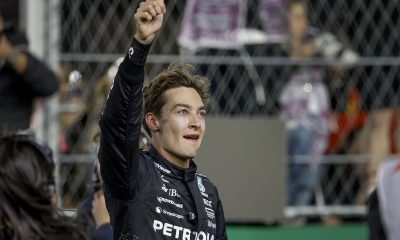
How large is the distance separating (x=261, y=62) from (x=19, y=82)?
2.09 meters

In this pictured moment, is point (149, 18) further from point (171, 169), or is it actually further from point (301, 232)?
point (301, 232)

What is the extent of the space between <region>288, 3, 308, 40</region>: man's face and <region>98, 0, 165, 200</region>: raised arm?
4.71 metres

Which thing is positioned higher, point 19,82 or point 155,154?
point 19,82

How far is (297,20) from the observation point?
29.8 feet

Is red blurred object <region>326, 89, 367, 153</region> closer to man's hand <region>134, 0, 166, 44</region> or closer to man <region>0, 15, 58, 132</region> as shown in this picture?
man <region>0, 15, 58, 132</region>

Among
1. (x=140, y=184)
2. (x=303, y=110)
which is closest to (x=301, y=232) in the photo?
(x=303, y=110)

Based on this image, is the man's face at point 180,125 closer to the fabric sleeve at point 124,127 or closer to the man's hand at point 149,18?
the fabric sleeve at point 124,127

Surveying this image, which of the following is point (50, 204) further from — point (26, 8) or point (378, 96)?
point (378, 96)

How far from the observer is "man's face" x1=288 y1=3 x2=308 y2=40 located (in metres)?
9.02

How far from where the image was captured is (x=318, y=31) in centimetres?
932

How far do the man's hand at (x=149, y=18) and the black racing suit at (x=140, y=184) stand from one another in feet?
0.17

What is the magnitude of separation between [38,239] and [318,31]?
20.8 feet

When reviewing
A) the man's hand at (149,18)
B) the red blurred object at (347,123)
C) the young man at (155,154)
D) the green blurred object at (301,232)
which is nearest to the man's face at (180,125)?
the young man at (155,154)

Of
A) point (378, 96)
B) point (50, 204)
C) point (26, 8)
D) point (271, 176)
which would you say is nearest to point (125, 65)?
point (50, 204)
